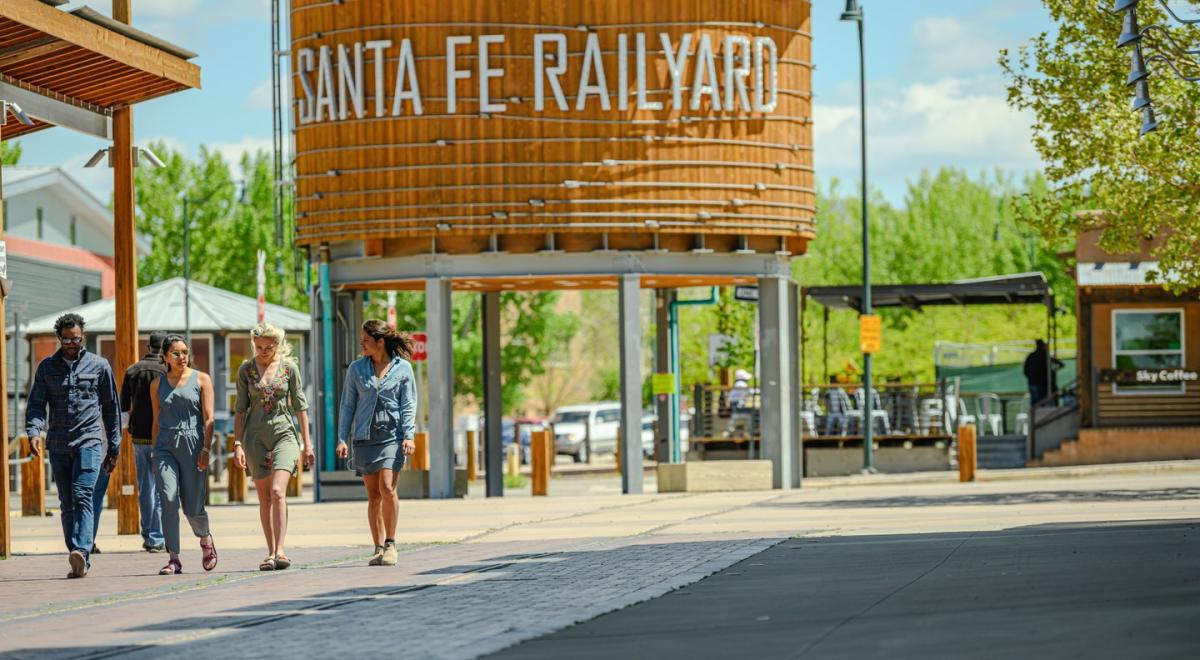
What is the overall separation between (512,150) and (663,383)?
17.6ft

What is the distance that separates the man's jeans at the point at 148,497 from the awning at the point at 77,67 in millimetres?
3457

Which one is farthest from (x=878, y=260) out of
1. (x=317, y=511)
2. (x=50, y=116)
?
(x=50, y=116)

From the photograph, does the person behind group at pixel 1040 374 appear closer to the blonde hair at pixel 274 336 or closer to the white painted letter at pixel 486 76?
the white painted letter at pixel 486 76

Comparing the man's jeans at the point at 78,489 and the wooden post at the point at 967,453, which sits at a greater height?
the man's jeans at the point at 78,489

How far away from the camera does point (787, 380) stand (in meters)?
31.9

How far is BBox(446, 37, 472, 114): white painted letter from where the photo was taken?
29453 millimetres

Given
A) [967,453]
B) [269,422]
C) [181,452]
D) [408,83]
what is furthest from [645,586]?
[967,453]

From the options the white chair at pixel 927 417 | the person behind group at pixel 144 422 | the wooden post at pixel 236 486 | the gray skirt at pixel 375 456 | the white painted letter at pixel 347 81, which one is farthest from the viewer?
the white chair at pixel 927 417

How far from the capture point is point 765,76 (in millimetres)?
30922

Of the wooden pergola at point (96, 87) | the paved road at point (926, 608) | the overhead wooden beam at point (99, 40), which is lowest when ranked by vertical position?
the paved road at point (926, 608)

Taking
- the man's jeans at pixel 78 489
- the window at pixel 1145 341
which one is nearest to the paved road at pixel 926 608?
the man's jeans at pixel 78 489

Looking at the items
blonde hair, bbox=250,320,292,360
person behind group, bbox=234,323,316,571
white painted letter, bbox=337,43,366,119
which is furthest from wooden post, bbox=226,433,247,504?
person behind group, bbox=234,323,316,571

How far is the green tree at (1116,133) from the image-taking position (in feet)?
83.4

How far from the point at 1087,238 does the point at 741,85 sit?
1300cm
